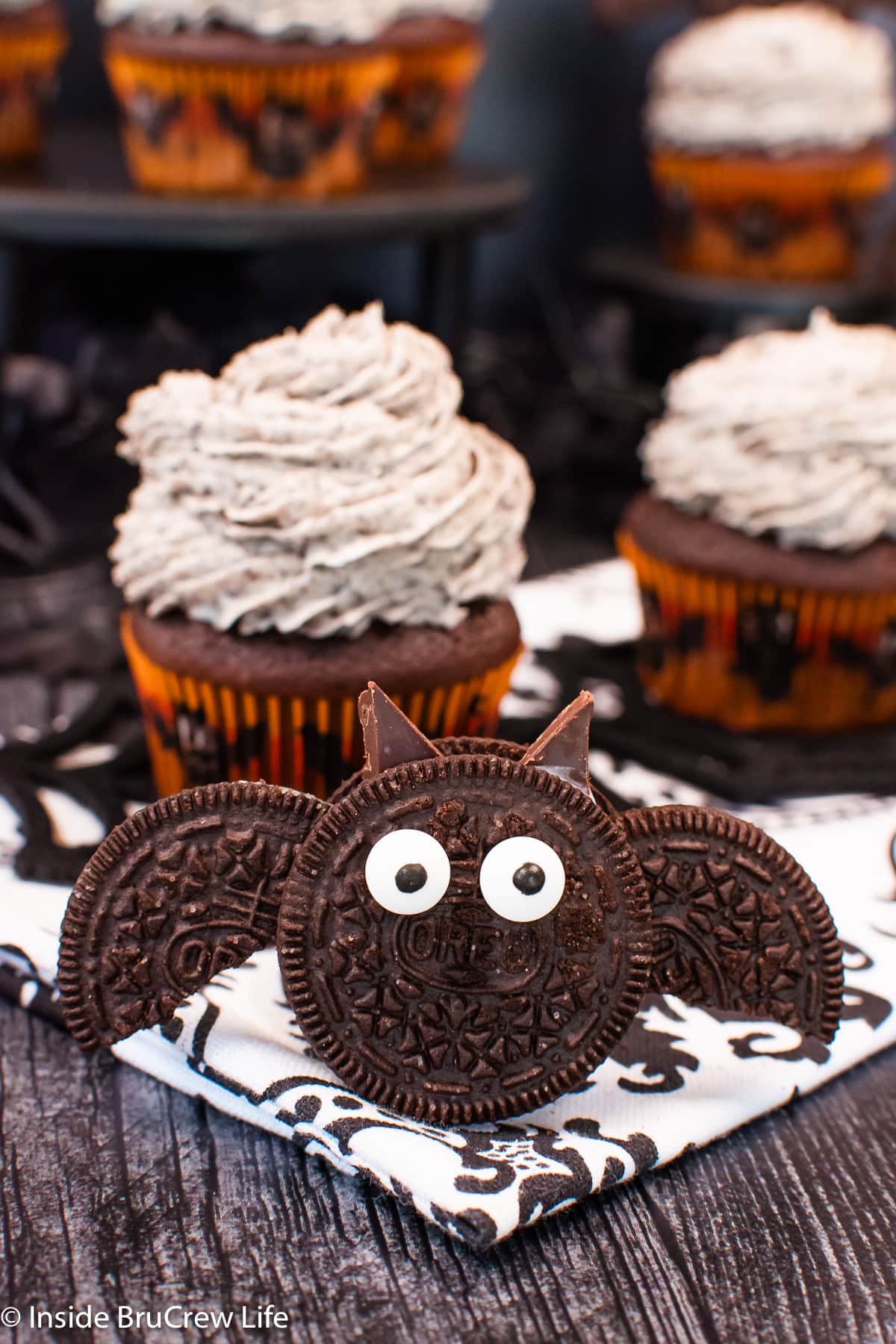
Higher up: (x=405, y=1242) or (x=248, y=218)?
(x=248, y=218)

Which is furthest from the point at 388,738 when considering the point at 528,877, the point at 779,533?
the point at 779,533

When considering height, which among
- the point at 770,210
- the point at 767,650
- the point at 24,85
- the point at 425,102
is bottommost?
the point at 767,650

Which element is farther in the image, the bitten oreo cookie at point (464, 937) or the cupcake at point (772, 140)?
the cupcake at point (772, 140)

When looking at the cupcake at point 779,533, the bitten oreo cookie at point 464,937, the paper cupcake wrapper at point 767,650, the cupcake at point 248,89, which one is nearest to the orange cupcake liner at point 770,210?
the cupcake at point 248,89

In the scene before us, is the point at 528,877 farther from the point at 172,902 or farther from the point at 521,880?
the point at 172,902

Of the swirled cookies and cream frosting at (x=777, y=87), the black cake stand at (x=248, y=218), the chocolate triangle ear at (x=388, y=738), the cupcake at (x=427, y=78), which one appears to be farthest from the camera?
the swirled cookies and cream frosting at (x=777, y=87)

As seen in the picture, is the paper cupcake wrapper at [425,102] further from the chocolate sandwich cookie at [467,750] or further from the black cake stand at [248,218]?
the chocolate sandwich cookie at [467,750]

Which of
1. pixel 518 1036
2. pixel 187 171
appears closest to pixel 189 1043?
pixel 518 1036
